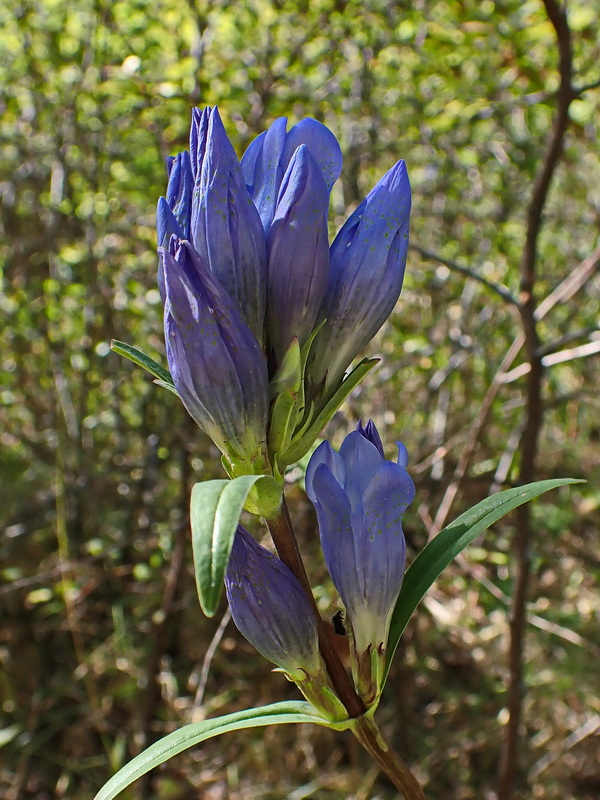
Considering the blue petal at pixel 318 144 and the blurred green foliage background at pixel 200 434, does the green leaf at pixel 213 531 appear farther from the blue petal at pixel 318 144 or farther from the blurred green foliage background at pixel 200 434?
the blurred green foliage background at pixel 200 434

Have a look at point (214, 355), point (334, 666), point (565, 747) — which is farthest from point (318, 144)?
point (565, 747)

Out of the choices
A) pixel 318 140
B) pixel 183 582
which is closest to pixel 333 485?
pixel 318 140

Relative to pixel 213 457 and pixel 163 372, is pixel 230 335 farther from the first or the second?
pixel 213 457

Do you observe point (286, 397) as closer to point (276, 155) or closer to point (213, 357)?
point (213, 357)

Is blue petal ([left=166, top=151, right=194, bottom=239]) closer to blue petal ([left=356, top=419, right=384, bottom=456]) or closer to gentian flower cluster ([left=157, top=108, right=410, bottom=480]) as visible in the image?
gentian flower cluster ([left=157, top=108, right=410, bottom=480])

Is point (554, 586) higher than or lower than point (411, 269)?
lower

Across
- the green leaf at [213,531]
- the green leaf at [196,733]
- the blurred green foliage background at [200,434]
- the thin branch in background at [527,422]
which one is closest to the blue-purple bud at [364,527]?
the green leaf at [196,733]
